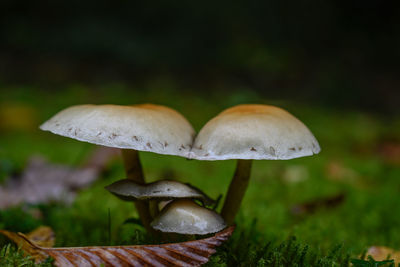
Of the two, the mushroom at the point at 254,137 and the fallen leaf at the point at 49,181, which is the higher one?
the mushroom at the point at 254,137

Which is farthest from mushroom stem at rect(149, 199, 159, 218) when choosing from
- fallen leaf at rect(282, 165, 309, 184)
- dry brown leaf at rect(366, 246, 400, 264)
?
fallen leaf at rect(282, 165, 309, 184)

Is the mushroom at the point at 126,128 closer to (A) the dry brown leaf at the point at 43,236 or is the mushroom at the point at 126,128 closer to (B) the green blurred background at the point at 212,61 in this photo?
(A) the dry brown leaf at the point at 43,236

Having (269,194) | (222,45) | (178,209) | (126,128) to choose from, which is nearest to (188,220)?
(178,209)

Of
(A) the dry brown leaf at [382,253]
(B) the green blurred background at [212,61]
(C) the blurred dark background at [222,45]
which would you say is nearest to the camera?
(A) the dry brown leaf at [382,253]

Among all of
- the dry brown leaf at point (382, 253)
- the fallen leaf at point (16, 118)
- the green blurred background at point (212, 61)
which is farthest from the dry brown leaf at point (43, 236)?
the fallen leaf at point (16, 118)

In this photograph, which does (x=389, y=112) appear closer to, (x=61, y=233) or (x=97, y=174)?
(x=97, y=174)

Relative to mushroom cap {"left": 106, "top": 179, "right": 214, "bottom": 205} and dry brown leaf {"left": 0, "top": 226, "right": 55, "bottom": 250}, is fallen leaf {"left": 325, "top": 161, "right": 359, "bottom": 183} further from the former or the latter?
dry brown leaf {"left": 0, "top": 226, "right": 55, "bottom": 250}
